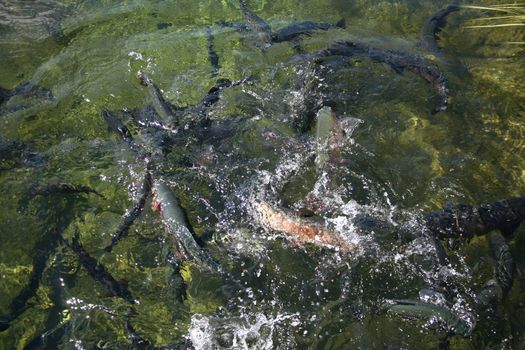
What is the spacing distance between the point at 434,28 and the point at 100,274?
555 cm

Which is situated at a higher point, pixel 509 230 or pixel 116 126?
pixel 116 126

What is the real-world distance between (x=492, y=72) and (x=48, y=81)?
5.79m

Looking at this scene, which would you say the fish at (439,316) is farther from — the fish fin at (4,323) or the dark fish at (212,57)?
the dark fish at (212,57)

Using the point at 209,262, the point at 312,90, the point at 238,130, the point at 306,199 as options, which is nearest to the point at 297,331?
the point at 209,262

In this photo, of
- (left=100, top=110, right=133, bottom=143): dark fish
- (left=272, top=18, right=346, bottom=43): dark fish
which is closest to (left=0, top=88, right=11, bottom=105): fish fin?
(left=100, top=110, right=133, bottom=143): dark fish

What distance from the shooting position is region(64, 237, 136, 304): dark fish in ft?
12.9

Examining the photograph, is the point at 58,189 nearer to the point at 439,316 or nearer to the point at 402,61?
the point at 439,316

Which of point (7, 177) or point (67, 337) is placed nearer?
point (67, 337)

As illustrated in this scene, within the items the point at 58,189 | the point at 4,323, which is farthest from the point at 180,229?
the point at 58,189

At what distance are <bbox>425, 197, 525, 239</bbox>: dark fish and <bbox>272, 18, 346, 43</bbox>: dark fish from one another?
11.5 feet

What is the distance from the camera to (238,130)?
524 cm

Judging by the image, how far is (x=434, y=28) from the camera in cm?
675

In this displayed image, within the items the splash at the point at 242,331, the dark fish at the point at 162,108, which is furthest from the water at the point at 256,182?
the dark fish at the point at 162,108

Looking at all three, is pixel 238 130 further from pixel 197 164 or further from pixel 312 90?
pixel 312 90
